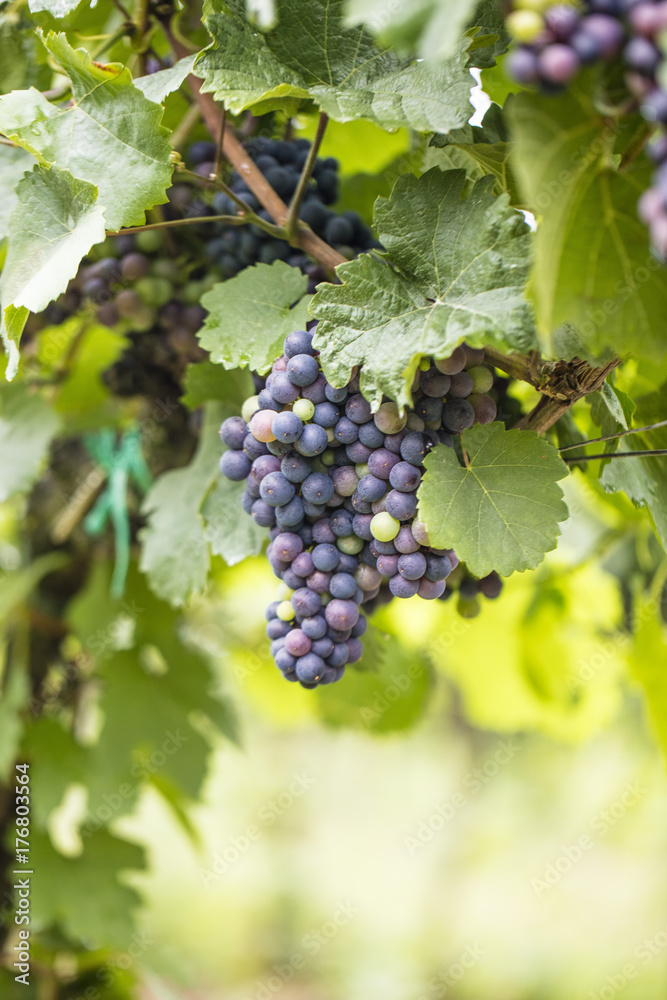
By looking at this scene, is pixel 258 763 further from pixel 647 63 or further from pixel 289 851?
pixel 647 63

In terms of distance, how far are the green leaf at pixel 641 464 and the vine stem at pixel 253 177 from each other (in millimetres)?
245

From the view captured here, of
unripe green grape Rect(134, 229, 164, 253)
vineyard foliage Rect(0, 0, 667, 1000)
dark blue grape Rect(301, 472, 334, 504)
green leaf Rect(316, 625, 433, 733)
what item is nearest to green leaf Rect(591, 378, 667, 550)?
vineyard foliage Rect(0, 0, 667, 1000)

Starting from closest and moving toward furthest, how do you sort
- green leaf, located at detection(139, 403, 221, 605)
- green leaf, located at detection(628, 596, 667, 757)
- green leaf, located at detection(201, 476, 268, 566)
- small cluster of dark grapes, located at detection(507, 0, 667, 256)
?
1. small cluster of dark grapes, located at detection(507, 0, 667, 256)
2. green leaf, located at detection(201, 476, 268, 566)
3. green leaf, located at detection(139, 403, 221, 605)
4. green leaf, located at detection(628, 596, 667, 757)

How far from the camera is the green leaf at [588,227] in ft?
1.33

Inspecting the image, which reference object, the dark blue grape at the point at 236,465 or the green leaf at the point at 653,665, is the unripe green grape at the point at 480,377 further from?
the green leaf at the point at 653,665

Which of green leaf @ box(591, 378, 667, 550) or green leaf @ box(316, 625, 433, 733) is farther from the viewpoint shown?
green leaf @ box(316, 625, 433, 733)

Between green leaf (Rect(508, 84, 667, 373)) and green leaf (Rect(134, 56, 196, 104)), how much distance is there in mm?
315

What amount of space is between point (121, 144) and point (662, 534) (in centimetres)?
51

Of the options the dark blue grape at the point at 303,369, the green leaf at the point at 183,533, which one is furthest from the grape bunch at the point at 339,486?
the green leaf at the point at 183,533

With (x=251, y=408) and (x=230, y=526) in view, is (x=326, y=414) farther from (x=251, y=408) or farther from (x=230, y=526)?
(x=230, y=526)

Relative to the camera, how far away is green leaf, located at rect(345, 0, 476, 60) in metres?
0.36

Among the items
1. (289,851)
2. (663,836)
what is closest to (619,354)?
(663,836)

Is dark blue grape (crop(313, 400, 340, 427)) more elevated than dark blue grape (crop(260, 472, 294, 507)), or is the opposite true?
dark blue grape (crop(313, 400, 340, 427))

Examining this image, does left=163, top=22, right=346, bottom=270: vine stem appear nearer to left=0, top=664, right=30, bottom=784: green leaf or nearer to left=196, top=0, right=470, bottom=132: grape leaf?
left=196, top=0, right=470, bottom=132: grape leaf
